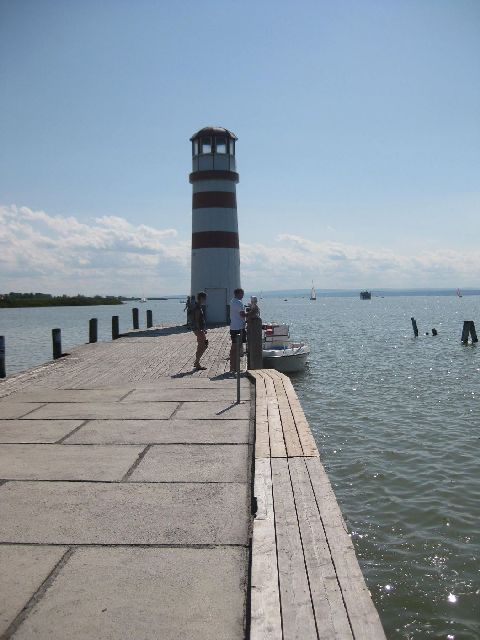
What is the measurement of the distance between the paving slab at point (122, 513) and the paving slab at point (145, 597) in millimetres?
252

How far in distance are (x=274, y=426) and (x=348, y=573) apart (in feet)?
13.7

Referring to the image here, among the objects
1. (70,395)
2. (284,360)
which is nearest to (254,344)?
(70,395)

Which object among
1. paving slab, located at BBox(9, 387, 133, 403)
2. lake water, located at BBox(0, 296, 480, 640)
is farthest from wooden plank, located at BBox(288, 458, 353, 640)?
paving slab, located at BBox(9, 387, 133, 403)

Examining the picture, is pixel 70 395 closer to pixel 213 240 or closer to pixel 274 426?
pixel 274 426

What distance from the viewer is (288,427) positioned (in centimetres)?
820

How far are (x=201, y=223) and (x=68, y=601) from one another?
92.9ft

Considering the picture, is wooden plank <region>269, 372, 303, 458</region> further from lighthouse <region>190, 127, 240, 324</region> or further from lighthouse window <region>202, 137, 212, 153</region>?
lighthouse window <region>202, 137, 212, 153</region>

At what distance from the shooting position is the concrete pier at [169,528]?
3.67 m

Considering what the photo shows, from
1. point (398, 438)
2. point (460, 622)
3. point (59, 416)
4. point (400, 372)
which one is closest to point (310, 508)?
point (460, 622)

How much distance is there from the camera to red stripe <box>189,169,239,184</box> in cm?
3120

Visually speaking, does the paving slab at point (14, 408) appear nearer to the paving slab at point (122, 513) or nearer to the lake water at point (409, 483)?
the paving slab at point (122, 513)

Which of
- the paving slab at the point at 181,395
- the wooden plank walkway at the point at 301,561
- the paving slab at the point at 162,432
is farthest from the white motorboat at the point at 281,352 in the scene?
the wooden plank walkway at the point at 301,561

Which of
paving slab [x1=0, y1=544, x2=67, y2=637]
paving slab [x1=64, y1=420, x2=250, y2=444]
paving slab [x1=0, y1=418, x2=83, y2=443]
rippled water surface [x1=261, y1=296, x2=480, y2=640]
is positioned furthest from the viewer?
paving slab [x1=0, y1=418, x2=83, y2=443]

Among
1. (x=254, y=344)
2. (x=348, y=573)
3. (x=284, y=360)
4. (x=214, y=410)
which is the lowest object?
(x=284, y=360)
